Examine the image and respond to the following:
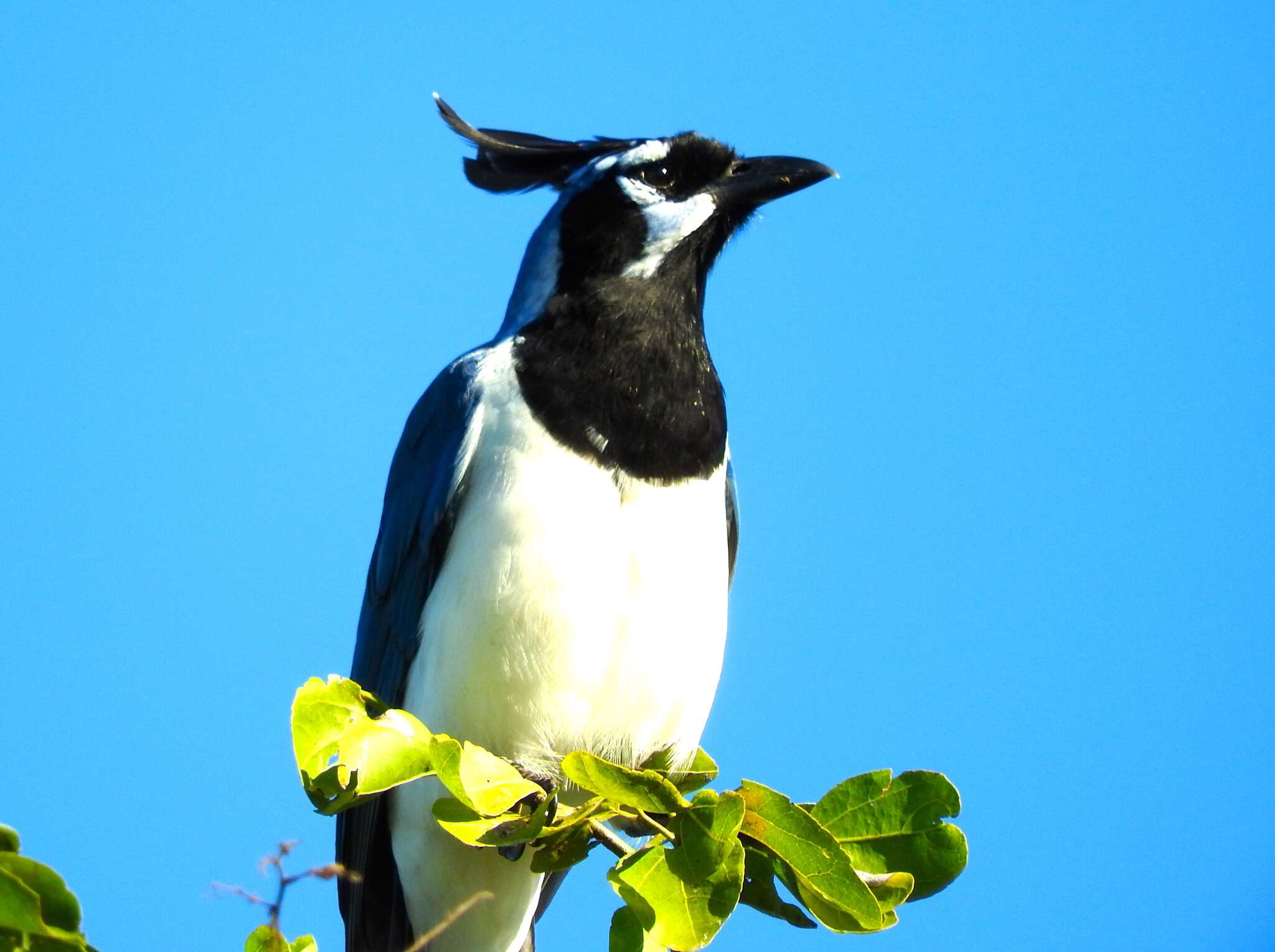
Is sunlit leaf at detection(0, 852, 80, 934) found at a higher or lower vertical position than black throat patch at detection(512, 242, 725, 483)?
lower

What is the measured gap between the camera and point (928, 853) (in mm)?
3365

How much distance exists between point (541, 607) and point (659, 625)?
0.42 metres

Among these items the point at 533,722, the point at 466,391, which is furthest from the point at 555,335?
the point at 533,722

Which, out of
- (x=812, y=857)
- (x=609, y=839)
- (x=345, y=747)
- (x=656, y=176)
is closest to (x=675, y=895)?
(x=812, y=857)

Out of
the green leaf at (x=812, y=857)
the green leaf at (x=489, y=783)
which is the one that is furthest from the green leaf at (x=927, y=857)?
the green leaf at (x=489, y=783)

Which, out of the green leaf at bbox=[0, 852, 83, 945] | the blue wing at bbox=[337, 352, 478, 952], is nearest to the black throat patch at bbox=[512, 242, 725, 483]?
the blue wing at bbox=[337, 352, 478, 952]

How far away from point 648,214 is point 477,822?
9.76 ft

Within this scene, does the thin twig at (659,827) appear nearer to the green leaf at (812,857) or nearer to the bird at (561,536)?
the green leaf at (812,857)

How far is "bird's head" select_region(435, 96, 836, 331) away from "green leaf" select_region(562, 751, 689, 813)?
2.56m

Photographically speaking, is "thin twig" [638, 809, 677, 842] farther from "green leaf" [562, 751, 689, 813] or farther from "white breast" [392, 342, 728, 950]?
"white breast" [392, 342, 728, 950]

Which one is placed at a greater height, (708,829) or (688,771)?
(688,771)

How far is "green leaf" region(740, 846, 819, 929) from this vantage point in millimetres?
3496

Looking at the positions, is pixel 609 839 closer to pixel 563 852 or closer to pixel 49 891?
pixel 563 852

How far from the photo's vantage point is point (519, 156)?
6.39 meters
